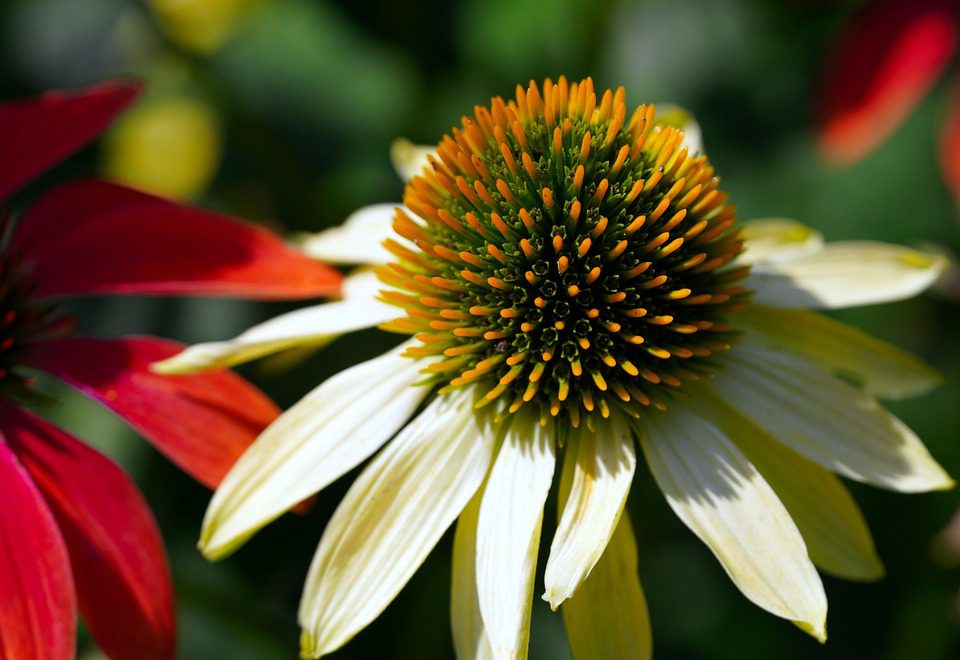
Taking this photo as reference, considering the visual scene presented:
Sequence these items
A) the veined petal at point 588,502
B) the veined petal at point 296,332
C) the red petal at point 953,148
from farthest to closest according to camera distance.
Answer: the red petal at point 953,148
the veined petal at point 296,332
the veined petal at point 588,502

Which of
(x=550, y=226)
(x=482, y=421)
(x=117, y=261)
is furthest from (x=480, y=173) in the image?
(x=117, y=261)

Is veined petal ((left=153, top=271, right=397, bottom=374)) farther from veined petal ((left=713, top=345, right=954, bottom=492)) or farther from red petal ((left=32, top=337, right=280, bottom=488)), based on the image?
veined petal ((left=713, top=345, right=954, bottom=492))

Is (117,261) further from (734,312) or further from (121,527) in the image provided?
(734,312)

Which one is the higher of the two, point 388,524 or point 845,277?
point 845,277

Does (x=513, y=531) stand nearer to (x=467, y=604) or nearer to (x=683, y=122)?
(x=467, y=604)

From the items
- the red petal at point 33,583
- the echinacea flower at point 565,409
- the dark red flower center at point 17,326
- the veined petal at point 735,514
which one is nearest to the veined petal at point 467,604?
the echinacea flower at point 565,409

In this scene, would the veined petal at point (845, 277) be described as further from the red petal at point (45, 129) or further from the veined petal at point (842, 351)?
the red petal at point (45, 129)

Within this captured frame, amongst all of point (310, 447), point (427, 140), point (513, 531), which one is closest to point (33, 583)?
point (310, 447)
